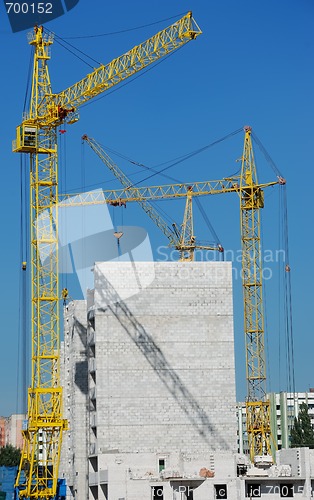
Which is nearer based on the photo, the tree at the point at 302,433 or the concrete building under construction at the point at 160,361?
the concrete building under construction at the point at 160,361

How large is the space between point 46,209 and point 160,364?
1938 cm

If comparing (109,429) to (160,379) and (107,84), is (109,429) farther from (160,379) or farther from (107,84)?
(107,84)

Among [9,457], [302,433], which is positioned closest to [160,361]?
[302,433]

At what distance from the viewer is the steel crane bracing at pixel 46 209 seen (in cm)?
10081

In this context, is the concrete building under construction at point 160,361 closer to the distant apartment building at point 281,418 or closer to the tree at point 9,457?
the distant apartment building at point 281,418

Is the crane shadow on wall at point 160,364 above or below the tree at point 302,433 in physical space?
above

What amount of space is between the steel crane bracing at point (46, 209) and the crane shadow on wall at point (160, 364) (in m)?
7.96

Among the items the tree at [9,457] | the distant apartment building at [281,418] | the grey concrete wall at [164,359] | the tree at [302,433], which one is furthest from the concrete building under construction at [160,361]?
the tree at [9,457]

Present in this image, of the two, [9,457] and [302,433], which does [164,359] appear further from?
[9,457]

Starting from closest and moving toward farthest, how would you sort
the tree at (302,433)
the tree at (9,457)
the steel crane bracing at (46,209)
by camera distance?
1. the steel crane bracing at (46,209)
2. the tree at (302,433)
3. the tree at (9,457)

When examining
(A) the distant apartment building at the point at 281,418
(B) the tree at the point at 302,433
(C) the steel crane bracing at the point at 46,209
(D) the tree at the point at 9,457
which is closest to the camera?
(C) the steel crane bracing at the point at 46,209

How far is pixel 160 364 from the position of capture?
107 meters

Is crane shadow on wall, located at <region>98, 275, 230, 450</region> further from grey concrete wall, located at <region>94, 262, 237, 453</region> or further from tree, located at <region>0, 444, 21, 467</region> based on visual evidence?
tree, located at <region>0, 444, 21, 467</region>

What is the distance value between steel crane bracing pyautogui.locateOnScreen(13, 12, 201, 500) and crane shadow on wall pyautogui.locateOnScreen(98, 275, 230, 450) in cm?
796
